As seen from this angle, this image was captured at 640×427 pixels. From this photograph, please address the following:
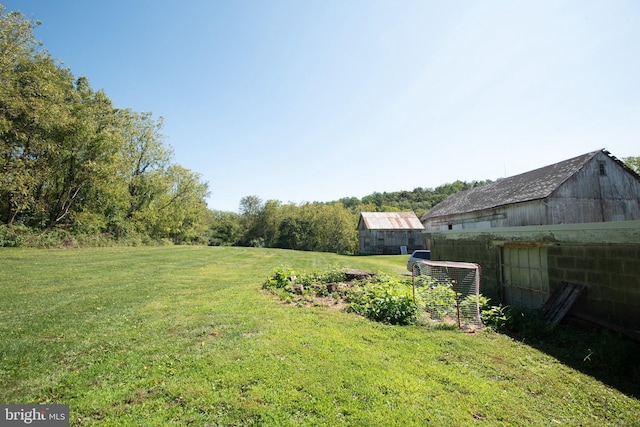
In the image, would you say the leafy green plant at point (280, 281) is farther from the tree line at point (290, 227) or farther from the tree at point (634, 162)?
the tree at point (634, 162)

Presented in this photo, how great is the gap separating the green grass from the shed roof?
14.7 meters

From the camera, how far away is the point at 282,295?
8.34 m

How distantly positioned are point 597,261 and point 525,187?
1525cm

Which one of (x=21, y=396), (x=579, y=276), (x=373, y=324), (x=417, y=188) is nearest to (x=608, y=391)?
(x=579, y=276)

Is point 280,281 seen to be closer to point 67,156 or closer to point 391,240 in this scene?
point 67,156

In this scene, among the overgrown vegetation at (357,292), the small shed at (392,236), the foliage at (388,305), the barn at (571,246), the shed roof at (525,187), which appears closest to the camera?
the barn at (571,246)

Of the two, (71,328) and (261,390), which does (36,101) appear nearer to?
(71,328)

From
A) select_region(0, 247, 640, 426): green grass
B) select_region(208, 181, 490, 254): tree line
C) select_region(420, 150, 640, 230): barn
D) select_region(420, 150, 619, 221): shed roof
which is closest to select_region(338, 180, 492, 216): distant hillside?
select_region(208, 181, 490, 254): tree line

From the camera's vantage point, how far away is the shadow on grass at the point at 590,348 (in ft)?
14.0

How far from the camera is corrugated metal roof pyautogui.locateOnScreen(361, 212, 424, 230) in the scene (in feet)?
117

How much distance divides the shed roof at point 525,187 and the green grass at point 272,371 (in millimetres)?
14744

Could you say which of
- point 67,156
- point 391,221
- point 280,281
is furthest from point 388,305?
point 391,221

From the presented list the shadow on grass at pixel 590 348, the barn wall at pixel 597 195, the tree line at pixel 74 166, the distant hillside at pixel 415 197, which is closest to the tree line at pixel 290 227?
the tree line at pixel 74 166

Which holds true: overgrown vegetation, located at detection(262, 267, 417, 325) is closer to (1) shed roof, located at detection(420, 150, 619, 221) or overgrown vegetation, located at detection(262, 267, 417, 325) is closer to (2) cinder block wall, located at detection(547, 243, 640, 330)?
(2) cinder block wall, located at detection(547, 243, 640, 330)
